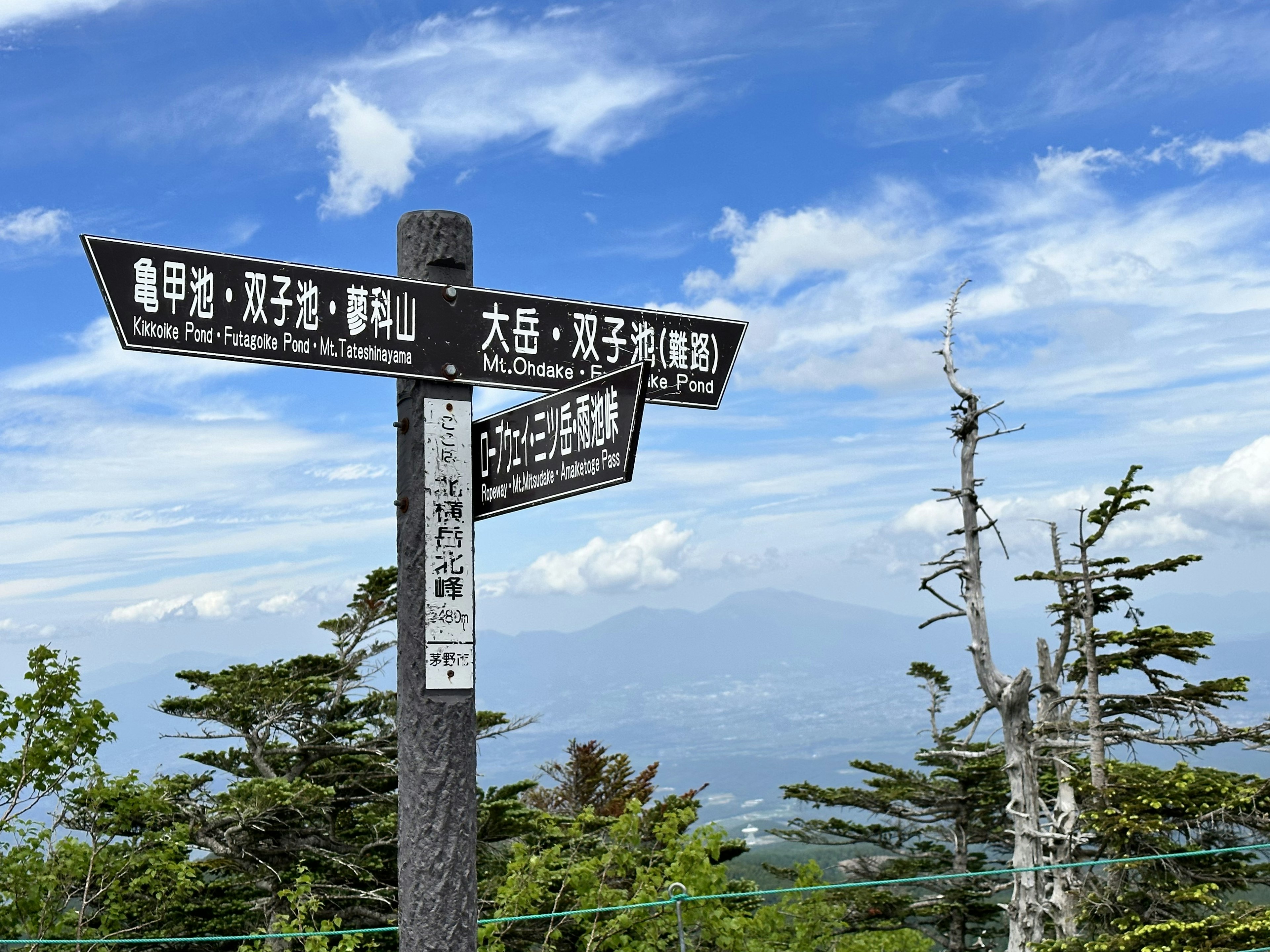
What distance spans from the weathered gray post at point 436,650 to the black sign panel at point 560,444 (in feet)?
0.25

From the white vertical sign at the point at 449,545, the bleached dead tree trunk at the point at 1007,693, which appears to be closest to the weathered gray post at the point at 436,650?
the white vertical sign at the point at 449,545

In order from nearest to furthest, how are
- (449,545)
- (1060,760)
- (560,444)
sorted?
(560,444)
(449,545)
(1060,760)

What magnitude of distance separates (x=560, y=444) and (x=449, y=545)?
1.55 ft

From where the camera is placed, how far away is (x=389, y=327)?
11.0ft

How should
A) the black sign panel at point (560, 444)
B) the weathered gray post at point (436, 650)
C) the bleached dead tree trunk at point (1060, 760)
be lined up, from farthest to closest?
the bleached dead tree trunk at point (1060, 760) < the weathered gray post at point (436, 650) < the black sign panel at point (560, 444)

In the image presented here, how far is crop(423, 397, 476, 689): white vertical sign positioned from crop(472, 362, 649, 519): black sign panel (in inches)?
2.5

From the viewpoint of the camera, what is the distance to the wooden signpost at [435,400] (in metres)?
3.11

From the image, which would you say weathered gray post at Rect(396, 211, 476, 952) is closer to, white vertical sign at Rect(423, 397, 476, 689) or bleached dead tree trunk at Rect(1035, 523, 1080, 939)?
white vertical sign at Rect(423, 397, 476, 689)

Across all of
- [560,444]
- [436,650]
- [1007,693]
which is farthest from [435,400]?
[1007,693]

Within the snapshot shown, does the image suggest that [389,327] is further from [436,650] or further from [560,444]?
[436,650]

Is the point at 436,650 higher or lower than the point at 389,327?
lower

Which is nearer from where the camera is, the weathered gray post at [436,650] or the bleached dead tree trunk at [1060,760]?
the weathered gray post at [436,650]

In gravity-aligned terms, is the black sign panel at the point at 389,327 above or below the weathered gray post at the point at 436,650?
above

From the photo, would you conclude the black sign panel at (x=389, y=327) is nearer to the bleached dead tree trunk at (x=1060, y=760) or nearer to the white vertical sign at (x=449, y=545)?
the white vertical sign at (x=449, y=545)
